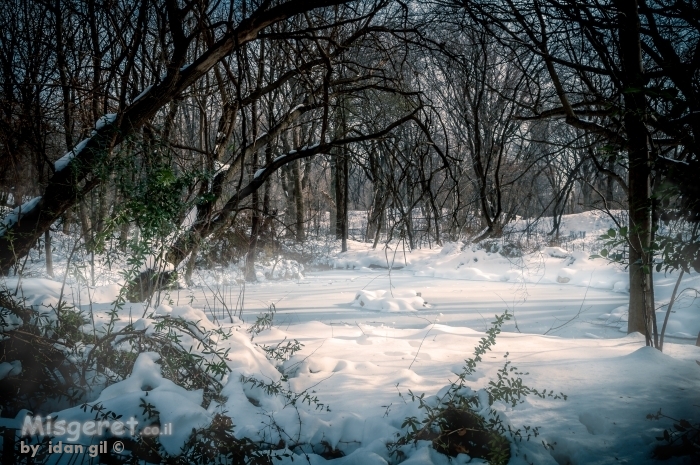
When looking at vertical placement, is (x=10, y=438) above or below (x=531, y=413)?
above

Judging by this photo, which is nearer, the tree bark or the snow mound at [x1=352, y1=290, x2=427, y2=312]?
the tree bark

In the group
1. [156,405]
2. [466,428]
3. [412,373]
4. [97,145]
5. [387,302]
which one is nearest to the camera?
[156,405]

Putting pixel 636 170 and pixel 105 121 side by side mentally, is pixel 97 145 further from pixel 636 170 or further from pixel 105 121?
pixel 636 170

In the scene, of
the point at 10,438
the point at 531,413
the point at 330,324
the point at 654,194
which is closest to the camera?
the point at 10,438

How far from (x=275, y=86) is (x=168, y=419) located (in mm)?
3228

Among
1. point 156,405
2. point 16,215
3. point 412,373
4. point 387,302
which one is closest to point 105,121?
point 16,215

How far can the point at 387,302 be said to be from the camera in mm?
6332

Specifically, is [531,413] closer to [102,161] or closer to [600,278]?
[102,161]

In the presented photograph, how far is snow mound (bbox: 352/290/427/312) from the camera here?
20.3 feet

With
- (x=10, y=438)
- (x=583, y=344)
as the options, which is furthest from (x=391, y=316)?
(x=10, y=438)

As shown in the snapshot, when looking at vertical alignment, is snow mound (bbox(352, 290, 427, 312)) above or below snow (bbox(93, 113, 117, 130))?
below

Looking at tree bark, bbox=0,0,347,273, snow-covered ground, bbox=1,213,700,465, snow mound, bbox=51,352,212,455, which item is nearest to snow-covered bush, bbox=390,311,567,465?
snow-covered ground, bbox=1,213,700,465

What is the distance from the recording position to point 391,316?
5707mm

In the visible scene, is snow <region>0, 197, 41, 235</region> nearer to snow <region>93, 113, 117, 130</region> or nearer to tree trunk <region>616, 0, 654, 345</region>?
snow <region>93, 113, 117, 130</region>
